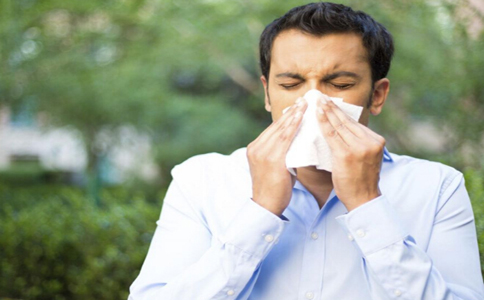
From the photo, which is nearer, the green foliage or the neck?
the neck

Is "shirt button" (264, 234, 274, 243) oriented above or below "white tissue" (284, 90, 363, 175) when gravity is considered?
below

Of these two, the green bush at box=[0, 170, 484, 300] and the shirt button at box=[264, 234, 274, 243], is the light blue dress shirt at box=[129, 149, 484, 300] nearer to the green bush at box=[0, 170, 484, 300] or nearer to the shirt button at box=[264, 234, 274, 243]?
the shirt button at box=[264, 234, 274, 243]

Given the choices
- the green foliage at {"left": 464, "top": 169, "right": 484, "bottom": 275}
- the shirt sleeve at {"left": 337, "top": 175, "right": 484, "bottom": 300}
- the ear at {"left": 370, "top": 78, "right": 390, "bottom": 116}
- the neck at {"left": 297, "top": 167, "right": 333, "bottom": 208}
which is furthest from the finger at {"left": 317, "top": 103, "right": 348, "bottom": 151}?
the green foliage at {"left": 464, "top": 169, "right": 484, "bottom": 275}

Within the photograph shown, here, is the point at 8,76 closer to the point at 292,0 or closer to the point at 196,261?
the point at 292,0

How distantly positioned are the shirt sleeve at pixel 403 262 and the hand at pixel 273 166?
7.0 inches

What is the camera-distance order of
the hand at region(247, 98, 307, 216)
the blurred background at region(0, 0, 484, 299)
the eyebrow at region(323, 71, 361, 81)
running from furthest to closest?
the blurred background at region(0, 0, 484, 299)
the eyebrow at region(323, 71, 361, 81)
the hand at region(247, 98, 307, 216)

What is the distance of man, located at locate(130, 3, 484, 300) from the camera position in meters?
1.74

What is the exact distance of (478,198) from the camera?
9.16 feet

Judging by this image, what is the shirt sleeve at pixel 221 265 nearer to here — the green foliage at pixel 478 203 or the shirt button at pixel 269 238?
the shirt button at pixel 269 238

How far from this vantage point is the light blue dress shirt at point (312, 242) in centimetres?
172

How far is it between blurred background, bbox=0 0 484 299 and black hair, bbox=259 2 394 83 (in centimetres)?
93

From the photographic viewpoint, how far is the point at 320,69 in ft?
6.55

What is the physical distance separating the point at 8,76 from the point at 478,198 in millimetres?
5129

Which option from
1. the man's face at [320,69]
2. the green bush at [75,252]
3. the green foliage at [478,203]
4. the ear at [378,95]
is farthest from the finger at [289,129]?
the green bush at [75,252]
